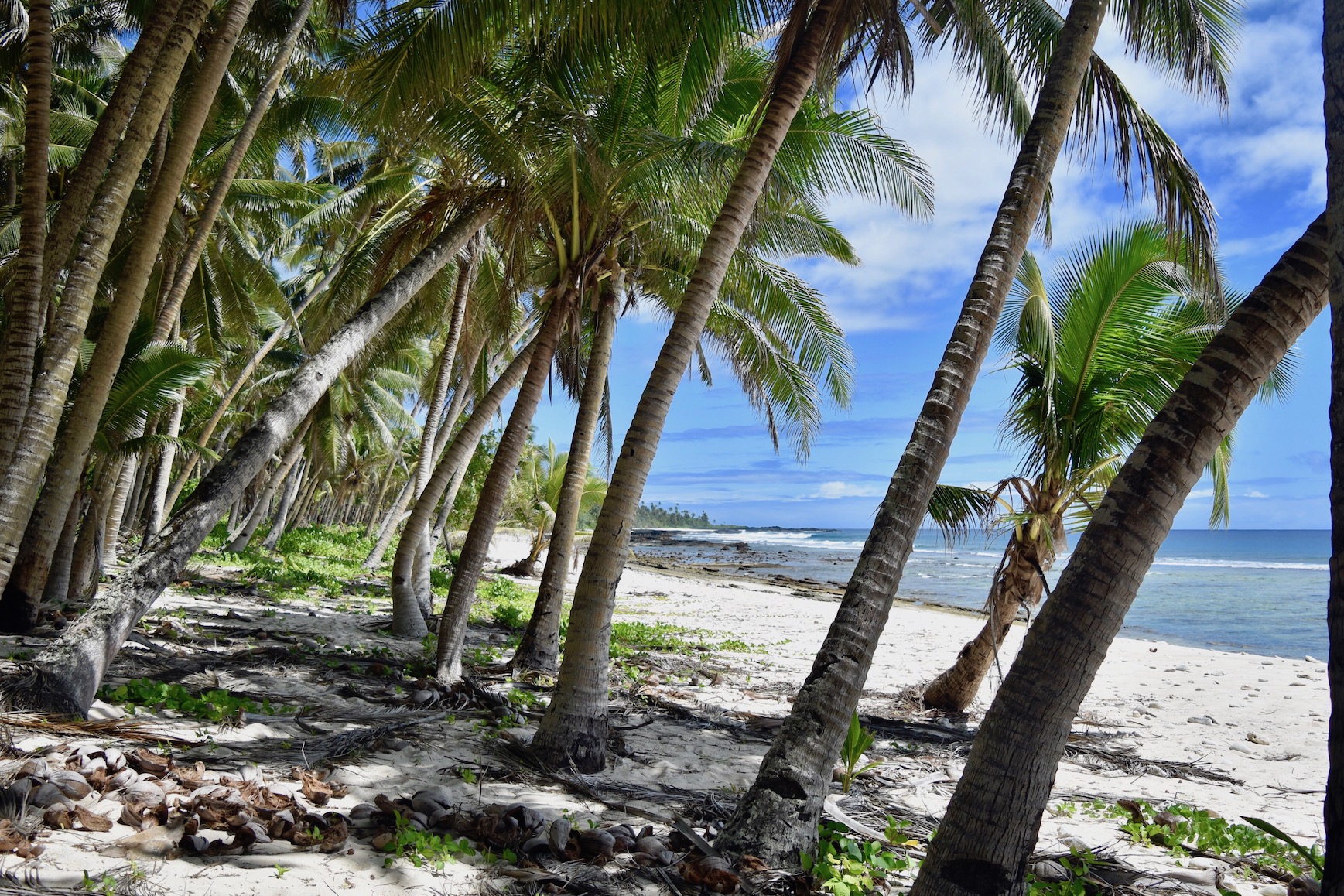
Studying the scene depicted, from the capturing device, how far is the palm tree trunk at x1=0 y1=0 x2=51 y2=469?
491 centimetres

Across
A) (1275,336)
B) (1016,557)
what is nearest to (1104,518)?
(1275,336)

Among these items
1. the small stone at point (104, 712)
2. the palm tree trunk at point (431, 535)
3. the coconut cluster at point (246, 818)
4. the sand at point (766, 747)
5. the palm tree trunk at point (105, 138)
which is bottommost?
the sand at point (766, 747)

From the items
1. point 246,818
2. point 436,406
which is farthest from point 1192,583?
point 246,818

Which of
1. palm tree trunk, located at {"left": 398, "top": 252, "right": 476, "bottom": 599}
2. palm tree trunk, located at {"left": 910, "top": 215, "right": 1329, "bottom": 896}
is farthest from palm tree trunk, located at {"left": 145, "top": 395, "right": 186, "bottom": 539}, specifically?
palm tree trunk, located at {"left": 910, "top": 215, "right": 1329, "bottom": 896}

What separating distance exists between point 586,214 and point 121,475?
9086 millimetres

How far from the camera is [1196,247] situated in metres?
5.91

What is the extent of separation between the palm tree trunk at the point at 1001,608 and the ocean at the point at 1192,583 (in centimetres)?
33

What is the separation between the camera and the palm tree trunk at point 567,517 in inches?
300

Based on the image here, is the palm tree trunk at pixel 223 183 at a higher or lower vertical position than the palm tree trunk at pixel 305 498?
higher

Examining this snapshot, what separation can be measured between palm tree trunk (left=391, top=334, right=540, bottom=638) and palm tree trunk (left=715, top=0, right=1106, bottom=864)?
4720 mm

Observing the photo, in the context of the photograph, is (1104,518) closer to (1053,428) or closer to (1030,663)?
(1030,663)

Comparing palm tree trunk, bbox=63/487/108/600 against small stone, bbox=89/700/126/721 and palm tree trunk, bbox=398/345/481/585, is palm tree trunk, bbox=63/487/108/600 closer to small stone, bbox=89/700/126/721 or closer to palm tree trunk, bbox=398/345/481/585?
palm tree trunk, bbox=398/345/481/585

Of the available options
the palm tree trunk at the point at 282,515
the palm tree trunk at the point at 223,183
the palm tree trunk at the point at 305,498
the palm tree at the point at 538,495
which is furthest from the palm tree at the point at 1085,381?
the palm tree trunk at the point at 305,498

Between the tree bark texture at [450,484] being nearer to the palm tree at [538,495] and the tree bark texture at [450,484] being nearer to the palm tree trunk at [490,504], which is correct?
the palm tree trunk at [490,504]
